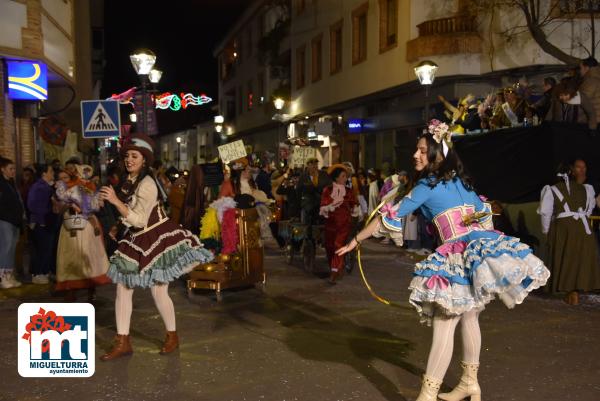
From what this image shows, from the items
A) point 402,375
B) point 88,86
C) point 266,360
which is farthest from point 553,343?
point 88,86

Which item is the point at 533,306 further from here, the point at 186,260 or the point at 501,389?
the point at 186,260

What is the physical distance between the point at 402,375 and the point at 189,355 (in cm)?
199

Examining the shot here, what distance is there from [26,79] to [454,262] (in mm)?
13048

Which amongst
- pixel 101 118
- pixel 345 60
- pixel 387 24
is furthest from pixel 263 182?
pixel 345 60

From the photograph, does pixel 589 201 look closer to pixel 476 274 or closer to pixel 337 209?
pixel 337 209

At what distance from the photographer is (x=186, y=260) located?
6.09 meters

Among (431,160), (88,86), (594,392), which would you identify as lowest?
(594,392)

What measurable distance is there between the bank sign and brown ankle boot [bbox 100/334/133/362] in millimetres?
1340

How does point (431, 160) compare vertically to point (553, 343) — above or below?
above

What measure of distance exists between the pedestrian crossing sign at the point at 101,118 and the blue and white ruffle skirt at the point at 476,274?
8.53 m

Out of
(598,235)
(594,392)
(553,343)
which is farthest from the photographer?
(598,235)

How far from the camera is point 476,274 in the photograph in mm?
4383

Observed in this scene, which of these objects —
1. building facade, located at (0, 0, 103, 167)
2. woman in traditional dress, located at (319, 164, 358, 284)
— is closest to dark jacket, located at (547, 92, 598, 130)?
woman in traditional dress, located at (319, 164, 358, 284)

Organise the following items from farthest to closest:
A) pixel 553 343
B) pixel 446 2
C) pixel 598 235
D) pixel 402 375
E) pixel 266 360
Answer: pixel 446 2 < pixel 598 235 < pixel 553 343 < pixel 266 360 < pixel 402 375
